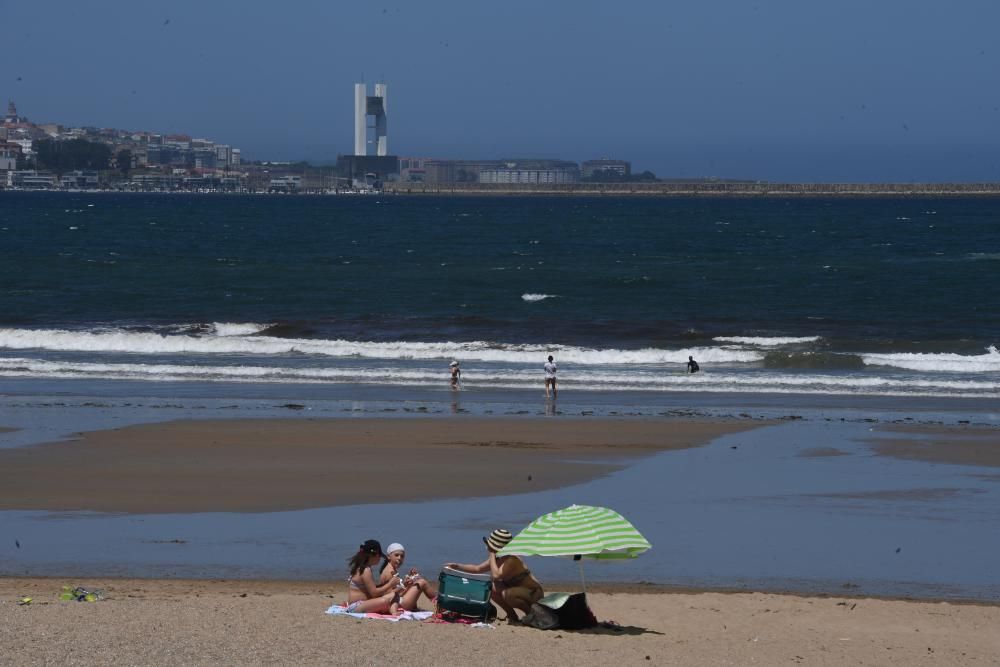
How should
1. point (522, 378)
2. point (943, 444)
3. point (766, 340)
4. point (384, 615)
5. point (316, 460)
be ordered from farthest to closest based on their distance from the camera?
point (766, 340) < point (522, 378) < point (943, 444) < point (316, 460) < point (384, 615)

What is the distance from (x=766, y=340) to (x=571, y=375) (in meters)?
8.30

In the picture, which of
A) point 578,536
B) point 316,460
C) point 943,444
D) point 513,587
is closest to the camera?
point 578,536

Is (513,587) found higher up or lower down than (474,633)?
higher up

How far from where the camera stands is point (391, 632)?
9.93 m

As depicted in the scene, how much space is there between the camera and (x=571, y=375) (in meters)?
29.2

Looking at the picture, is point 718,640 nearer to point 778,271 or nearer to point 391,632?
point 391,632

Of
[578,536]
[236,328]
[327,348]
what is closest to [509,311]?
[236,328]

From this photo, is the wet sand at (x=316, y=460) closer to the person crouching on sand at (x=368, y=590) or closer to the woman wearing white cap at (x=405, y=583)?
the woman wearing white cap at (x=405, y=583)

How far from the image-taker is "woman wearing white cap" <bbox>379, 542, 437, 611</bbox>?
10.7 meters

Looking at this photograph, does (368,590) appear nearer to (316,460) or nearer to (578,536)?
(578,536)

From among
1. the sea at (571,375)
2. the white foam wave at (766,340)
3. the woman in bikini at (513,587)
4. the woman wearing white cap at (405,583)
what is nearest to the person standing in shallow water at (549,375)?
the sea at (571,375)

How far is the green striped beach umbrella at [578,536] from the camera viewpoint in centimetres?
1028

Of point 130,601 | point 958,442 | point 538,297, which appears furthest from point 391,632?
point 538,297

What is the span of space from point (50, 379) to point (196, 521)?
15094 mm
